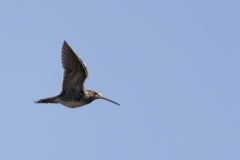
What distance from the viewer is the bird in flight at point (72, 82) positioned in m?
46.5

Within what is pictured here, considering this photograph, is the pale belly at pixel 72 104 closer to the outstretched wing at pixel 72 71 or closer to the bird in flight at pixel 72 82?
the bird in flight at pixel 72 82

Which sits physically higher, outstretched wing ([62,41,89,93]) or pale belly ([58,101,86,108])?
outstretched wing ([62,41,89,93])

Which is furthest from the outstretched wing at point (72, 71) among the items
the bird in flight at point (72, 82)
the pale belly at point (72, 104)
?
the pale belly at point (72, 104)

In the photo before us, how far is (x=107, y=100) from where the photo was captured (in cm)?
4847

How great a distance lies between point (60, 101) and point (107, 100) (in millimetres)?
2322

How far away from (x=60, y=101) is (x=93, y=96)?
51.9 inches

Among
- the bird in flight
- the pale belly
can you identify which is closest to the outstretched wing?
the bird in flight

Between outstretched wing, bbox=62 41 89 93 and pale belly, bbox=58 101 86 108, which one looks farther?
pale belly, bbox=58 101 86 108

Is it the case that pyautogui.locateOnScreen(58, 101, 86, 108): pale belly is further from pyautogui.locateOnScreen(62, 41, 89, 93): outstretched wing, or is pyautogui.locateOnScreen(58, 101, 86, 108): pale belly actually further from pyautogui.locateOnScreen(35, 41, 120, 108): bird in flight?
pyautogui.locateOnScreen(62, 41, 89, 93): outstretched wing

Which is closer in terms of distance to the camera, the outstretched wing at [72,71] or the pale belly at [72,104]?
the outstretched wing at [72,71]

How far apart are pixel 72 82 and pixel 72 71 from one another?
432mm

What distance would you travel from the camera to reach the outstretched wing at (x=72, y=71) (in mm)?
46469

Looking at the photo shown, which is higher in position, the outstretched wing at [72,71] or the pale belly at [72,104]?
the outstretched wing at [72,71]

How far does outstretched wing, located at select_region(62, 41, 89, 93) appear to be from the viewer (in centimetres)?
4647
